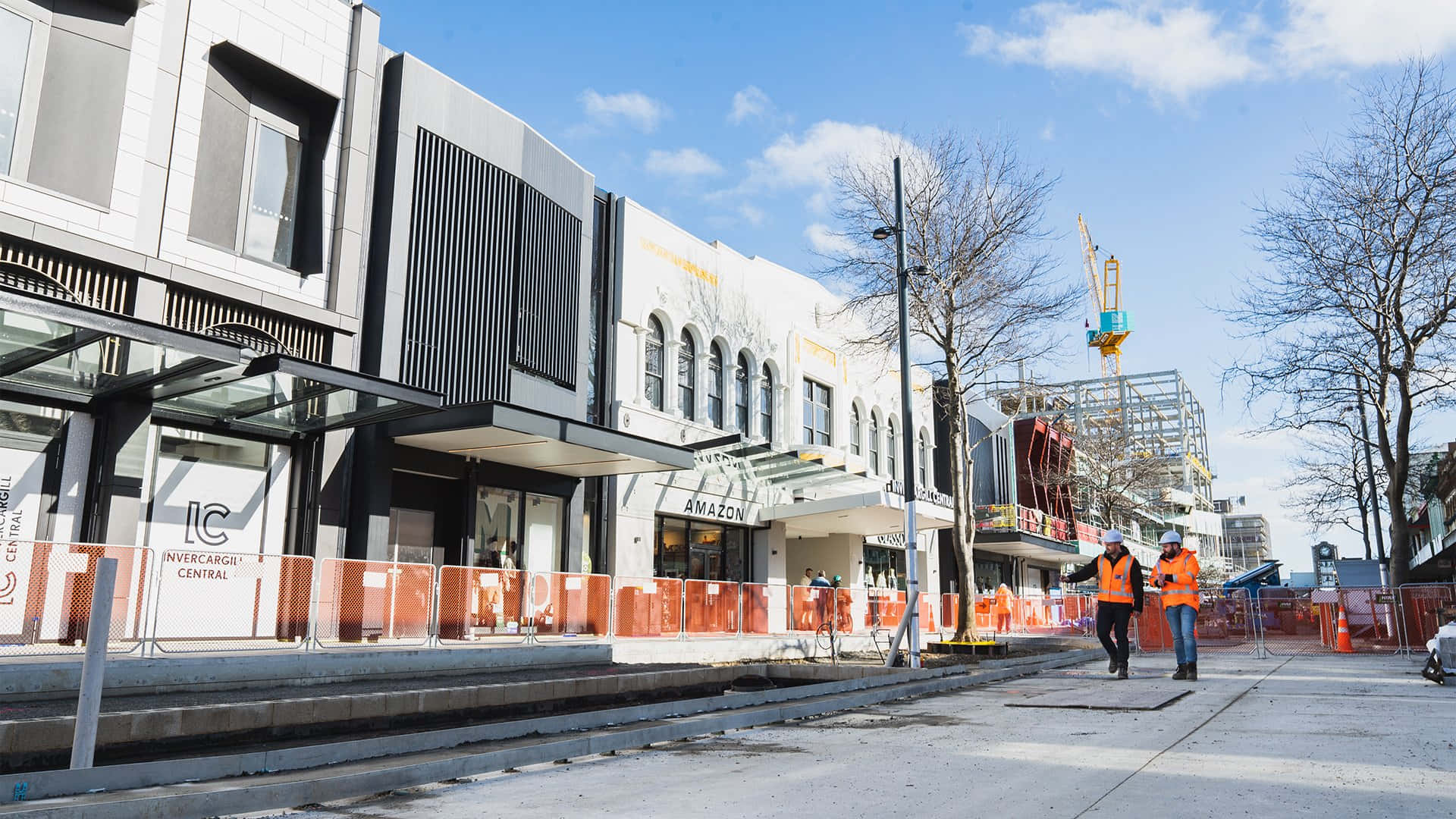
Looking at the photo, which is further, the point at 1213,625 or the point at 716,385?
the point at 716,385

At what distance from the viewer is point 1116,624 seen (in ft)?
43.1

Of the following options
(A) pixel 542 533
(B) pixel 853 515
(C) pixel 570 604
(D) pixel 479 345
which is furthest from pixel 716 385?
(C) pixel 570 604

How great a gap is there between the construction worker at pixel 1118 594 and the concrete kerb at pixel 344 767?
16.4 feet

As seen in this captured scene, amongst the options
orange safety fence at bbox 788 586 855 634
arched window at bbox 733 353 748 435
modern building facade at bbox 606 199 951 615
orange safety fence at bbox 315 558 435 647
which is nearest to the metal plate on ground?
orange safety fence at bbox 315 558 435 647

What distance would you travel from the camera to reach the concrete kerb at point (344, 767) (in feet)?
16.9

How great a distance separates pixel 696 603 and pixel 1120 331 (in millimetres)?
134354

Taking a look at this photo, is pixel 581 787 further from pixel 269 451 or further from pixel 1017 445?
pixel 1017 445

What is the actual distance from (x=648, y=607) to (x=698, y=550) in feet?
30.5

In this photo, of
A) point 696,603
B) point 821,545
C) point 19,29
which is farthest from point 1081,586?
point 19,29

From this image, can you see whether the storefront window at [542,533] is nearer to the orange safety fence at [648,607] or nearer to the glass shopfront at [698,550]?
the glass shopfront at [698,550]

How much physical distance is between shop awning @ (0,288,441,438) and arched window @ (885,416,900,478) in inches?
896

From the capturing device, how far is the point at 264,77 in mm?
16484

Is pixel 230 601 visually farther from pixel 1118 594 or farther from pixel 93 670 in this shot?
pixel 1118 594

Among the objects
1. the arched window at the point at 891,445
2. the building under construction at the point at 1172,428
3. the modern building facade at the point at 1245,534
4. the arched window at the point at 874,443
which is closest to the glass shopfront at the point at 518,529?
the arched window at the point at 874,443
